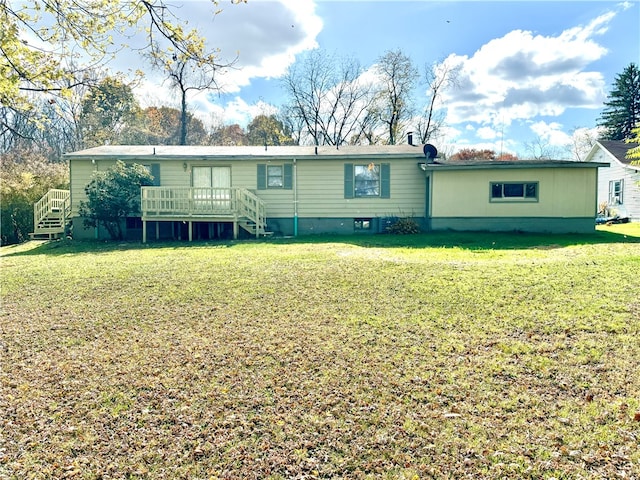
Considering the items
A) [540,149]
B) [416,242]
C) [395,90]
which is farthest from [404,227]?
[540,149]

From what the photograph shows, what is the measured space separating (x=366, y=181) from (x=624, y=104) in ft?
92.3

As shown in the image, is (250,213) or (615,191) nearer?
(250,213)

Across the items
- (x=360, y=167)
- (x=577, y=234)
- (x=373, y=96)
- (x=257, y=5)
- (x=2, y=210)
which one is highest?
(x=373, y=96)

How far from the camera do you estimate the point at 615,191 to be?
20766 mm

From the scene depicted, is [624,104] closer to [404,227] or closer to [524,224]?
[524,224]

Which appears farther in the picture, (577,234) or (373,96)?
(373,96)

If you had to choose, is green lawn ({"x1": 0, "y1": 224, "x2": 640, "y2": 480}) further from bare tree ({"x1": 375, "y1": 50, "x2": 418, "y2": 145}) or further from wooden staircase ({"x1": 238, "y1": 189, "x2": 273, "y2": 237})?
bare tree ({"x1": 375, "y1": 50, "x2": 418, "y2": 145})

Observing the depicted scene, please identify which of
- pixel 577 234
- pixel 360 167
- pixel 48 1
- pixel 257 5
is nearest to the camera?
pixel 48 1

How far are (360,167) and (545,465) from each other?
12868mm

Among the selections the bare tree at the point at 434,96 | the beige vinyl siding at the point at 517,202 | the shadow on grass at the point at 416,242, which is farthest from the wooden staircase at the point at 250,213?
the bare tree at the point at 434,96

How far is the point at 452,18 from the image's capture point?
9742mm

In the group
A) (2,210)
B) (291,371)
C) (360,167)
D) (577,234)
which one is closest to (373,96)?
(360,167)

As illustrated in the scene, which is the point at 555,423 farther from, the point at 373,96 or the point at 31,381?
the point at 373,96

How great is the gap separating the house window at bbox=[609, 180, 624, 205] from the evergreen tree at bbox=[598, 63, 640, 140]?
12.6 m
